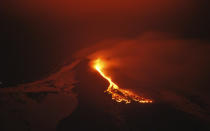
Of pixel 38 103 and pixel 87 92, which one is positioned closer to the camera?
pixel 38 103

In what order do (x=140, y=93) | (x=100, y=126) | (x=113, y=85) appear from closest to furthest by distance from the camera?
1. (x=100, y=126)
2. (x=140, y=93)
3. (x=113, y=85)

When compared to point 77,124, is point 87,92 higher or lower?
higher

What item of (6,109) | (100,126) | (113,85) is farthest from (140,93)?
(6,109)

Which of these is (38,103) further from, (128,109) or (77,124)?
(128,109)

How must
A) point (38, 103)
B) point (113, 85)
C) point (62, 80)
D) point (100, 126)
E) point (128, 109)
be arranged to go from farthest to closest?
point (62, 80), point (113, 85), point (38, 103), point (128, 109), point (100, 126)

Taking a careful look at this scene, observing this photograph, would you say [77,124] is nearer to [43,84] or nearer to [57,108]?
[57,108]

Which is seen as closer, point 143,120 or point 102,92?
point 143,120

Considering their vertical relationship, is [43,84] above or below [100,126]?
above

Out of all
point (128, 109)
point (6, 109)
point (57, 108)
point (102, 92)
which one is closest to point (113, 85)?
point (102, 92)

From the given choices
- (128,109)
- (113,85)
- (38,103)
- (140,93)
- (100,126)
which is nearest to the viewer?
(100,126)
